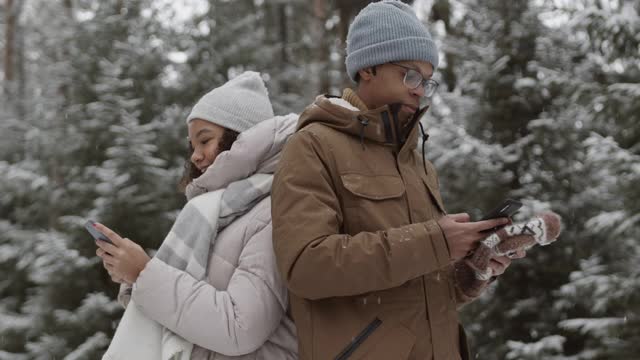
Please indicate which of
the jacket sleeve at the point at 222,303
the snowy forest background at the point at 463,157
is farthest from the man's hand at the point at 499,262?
the snowy forest background at the point at 463,157

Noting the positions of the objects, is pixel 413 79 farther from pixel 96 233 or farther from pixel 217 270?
pixel 96 233

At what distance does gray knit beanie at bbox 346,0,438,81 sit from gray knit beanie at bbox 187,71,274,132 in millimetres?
426

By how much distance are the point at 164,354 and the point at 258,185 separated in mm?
629

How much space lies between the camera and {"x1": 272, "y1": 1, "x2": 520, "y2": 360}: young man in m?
1.68

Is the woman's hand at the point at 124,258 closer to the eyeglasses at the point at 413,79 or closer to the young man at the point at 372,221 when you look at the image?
the young man at the point at 372,221

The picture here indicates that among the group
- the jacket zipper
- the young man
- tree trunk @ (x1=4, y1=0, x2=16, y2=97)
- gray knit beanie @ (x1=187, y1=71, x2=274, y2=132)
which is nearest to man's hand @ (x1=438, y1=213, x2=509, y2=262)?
Result: the young man

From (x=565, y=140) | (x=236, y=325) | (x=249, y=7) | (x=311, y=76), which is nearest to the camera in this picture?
(x=236, y=325)

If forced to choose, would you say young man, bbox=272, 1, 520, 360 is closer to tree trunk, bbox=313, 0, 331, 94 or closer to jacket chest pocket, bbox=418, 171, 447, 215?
jacket chest pocket, bbox=418, 171, 447, 215

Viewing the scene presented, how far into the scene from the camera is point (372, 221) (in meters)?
1.82

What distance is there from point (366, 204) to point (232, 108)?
0.74 meters

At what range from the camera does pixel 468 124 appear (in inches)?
300

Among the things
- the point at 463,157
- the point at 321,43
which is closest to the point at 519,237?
the point at 463,157

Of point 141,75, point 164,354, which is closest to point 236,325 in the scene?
point 164,354

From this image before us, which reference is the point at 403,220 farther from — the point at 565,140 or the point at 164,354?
the point at 565,140
